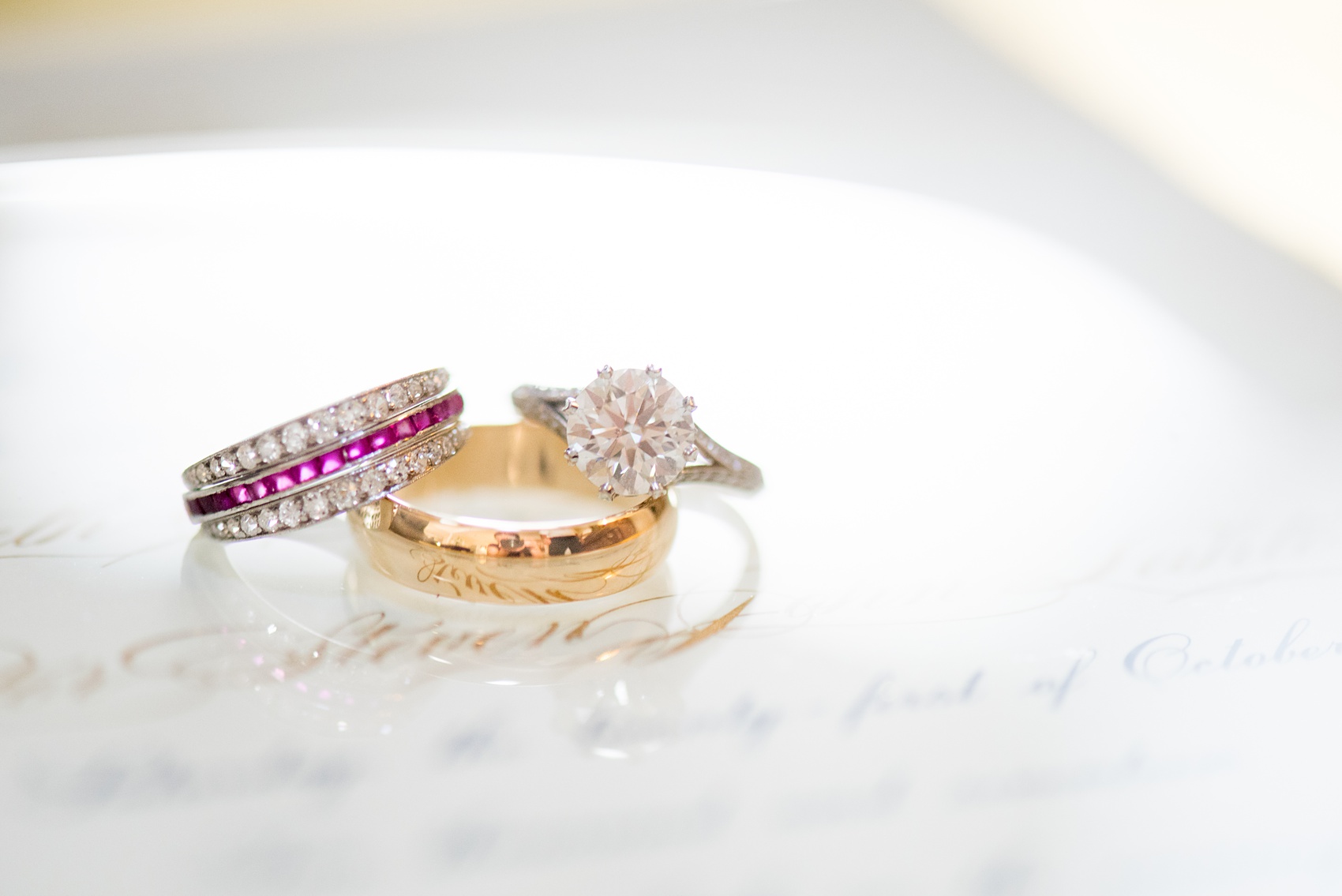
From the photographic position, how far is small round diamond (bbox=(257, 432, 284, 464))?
3.34 feet

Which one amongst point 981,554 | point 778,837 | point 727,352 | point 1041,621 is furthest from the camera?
point 727,352

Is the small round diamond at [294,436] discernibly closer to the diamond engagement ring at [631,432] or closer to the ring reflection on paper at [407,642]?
the ring reflection on paper at [407,642]

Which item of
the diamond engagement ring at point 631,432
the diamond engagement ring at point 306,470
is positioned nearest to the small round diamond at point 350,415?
the diamond engagement ring at point 306,470

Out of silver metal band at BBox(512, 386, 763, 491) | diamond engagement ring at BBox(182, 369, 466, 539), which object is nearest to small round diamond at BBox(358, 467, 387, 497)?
diamond engagement ring at BBox(182, 369, 466, 539)

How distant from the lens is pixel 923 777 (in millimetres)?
813

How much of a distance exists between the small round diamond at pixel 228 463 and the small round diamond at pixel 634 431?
0.33m

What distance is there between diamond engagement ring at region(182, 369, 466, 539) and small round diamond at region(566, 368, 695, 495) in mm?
→ 190

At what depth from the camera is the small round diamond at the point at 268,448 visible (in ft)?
3.34

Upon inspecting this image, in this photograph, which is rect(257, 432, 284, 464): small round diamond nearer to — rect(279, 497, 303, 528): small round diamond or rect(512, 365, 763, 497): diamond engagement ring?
rect(279, 497, 303, 528): small round diamond

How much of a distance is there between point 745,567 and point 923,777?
1.13ft

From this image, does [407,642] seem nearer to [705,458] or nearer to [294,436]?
[294,436]

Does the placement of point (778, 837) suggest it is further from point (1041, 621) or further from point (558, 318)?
point (558, 318)

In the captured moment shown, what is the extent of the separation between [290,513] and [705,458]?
450mm

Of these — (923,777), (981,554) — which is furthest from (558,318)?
(923,777)
